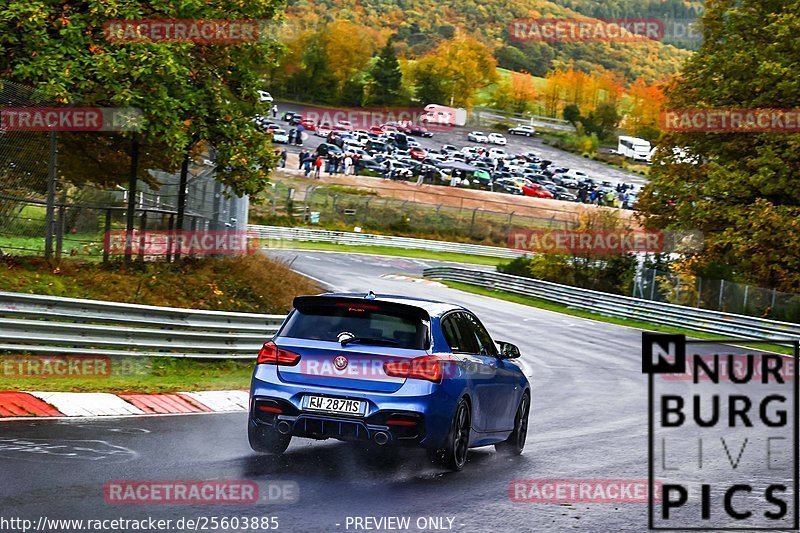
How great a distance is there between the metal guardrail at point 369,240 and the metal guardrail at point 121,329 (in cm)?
4082

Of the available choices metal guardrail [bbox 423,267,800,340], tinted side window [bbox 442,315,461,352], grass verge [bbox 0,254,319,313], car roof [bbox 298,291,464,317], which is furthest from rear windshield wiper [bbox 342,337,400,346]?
metal guardrail [bbox 423,267,800,340]

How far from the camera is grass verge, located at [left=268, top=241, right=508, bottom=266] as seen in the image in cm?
6253

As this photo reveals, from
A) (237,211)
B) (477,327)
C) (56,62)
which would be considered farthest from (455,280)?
(477,327)

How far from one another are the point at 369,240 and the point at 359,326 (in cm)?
5785

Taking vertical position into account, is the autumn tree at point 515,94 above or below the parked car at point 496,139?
above

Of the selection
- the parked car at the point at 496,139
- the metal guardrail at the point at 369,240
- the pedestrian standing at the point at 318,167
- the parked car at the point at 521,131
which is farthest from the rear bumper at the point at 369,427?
the parked car at the point at 521,131

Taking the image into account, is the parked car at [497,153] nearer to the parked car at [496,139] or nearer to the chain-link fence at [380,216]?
the parked car at [496,139]

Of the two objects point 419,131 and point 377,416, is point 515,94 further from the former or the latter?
point 377,416

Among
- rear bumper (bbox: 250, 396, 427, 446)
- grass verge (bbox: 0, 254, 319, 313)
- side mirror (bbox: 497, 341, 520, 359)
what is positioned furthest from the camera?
grass verge (bbox: 0, 254, 319, 313)

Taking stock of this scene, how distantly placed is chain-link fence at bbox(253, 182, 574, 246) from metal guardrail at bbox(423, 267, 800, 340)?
22.0 m

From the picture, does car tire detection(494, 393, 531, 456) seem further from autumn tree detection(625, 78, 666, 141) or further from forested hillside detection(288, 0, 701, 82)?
forested hillside detection(288, 0, 701, 82)

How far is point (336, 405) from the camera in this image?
9.60 m

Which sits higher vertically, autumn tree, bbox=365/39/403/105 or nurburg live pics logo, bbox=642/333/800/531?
autumn tree, bbox=365/39/403/105

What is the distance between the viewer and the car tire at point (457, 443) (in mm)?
9867
